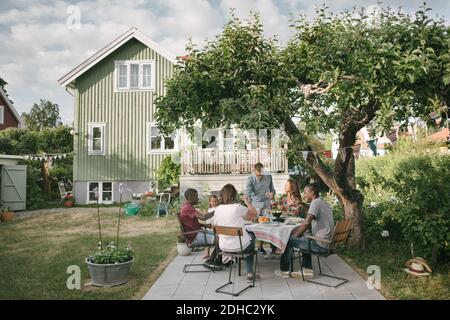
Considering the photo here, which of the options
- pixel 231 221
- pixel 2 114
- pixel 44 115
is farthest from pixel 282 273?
pixel 44 115

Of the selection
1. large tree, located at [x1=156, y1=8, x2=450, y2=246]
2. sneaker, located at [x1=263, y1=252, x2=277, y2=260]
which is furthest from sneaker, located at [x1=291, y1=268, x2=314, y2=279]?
large tree, located at [x1=156, y1=8, x2=450, y2=246]

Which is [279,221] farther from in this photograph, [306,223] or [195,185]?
[195,185]

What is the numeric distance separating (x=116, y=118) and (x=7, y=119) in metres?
13.5

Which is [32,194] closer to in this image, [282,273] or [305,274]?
[282,273]

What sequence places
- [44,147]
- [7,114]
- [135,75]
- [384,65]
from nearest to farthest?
[384,65] → [135,75] → [44,147] → [7,114]

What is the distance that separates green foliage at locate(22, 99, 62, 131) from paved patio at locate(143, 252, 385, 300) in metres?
59.2

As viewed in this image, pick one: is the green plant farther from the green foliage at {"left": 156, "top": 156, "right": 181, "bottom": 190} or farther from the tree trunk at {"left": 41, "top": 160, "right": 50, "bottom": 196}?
the tree trunk at {"left": 41, "top": 160, "right": 50, "bottom": 196}

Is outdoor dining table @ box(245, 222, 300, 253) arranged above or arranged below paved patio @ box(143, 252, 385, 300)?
above

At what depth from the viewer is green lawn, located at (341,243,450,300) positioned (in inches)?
200

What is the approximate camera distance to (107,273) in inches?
215

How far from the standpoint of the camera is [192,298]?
4918 mm

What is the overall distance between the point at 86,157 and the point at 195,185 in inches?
241
